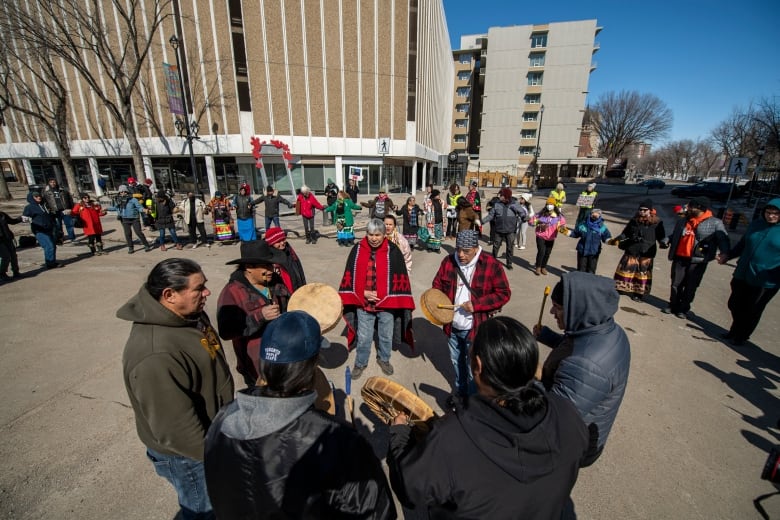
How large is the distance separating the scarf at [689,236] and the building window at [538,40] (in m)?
53.7

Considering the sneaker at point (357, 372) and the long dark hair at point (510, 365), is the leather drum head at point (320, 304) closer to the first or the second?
the sneaker at point (357, 372)

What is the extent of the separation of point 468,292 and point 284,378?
2.51 m

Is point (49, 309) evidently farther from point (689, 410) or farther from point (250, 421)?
point (689, 410)

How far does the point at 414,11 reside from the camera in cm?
2617

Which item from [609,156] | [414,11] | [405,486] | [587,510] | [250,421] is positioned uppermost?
[414,11]

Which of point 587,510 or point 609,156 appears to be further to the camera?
point 609,156

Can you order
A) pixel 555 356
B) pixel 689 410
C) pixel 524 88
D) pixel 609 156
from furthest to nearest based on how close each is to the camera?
pixel 609 156 < pixel 524 88 < pixel 689 410 < pixel 555 356

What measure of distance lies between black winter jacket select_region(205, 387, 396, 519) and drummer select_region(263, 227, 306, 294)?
2.46m

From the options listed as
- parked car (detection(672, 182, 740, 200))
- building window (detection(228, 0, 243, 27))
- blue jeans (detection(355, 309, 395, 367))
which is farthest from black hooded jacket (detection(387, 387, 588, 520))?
parked car (detection(672, 182, 740, 200))

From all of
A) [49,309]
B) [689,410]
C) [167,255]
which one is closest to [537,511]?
[689,410]

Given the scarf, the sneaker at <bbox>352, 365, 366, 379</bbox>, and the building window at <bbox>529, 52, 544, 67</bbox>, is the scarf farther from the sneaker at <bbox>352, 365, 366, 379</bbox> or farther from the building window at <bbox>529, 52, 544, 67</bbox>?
the building window at <bbox>529, 52, 544, 67</bbox>

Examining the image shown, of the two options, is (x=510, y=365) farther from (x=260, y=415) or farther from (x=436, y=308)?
(x=436, y=308)

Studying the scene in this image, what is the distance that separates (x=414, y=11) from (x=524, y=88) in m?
28.4

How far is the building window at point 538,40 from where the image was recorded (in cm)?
4600
